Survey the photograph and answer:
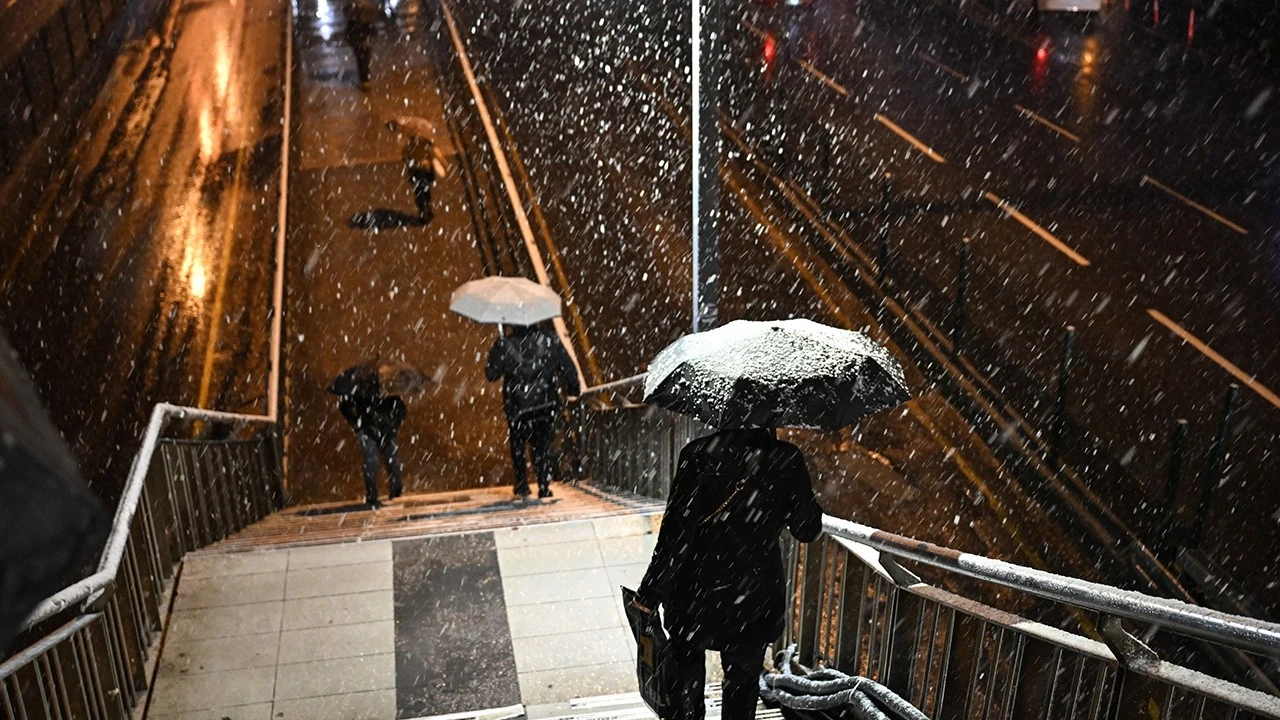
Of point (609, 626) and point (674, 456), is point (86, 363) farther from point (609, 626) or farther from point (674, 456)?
point (609, 626)

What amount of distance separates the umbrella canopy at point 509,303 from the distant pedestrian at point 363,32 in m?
18.5

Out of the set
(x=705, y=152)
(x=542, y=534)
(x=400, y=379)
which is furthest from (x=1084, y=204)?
(x=705, y=152)

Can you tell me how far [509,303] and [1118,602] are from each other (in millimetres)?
7008

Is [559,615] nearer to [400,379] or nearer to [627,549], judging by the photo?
[627,549]

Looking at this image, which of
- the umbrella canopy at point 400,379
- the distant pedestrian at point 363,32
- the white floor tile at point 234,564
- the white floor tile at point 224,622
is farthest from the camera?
the distant pedestrian at point 363,32

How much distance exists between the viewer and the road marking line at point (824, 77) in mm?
23641

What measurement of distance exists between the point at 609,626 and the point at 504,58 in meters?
24.3

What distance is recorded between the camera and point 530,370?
925cm

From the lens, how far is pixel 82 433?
43.6 ft

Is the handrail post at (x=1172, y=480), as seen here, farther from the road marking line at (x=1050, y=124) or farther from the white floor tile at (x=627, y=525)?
the road marking line at (x=1050, y=124)

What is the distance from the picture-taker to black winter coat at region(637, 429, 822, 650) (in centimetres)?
402

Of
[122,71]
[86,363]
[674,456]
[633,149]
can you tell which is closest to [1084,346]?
[674,456]

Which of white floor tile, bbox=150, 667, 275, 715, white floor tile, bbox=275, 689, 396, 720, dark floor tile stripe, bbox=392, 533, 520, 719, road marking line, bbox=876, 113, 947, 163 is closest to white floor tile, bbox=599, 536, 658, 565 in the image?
dark floor tile stripe, bbox=392, 533, 520, 719

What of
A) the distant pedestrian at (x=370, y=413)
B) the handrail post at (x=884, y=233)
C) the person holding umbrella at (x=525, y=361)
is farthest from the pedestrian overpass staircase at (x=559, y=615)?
the handrail post at (x=884, y=233)
